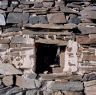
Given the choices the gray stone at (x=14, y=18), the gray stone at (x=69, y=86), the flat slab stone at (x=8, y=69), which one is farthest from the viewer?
the gray stone at (x=14, y=18)

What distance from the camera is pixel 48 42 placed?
6.01 metres

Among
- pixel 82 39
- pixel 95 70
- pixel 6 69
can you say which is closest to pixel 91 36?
pixel 82 39

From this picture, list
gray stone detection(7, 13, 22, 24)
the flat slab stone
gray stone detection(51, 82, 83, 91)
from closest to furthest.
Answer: gray stone detection(51, 82, 83, 91) < the flat slab stone < gray stone detection(7, 13, 22, 24)

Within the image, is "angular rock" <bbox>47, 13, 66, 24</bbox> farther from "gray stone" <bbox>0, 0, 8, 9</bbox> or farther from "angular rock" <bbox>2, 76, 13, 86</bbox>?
"angular rock" <bbox>2, 76, 13, 86</bbox>

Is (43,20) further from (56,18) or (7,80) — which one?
(7,80)

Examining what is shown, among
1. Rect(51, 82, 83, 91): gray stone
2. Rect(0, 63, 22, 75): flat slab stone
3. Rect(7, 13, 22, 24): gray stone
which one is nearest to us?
Rect(51, 82, 83, 91): gray stone

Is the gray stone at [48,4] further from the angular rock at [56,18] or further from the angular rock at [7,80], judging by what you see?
the angular rock at [7,80]

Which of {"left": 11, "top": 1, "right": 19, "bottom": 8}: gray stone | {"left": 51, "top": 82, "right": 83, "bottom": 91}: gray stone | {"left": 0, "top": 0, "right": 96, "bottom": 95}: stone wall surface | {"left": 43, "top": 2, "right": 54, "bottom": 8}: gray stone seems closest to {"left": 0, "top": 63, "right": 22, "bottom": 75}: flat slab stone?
{"left": 0, "top": 0, "right": 96, "bottom": 95}: stone wall surface

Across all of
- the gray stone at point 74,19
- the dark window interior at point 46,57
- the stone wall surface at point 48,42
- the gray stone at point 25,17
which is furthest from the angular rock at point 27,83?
the gray stone at point 74,19

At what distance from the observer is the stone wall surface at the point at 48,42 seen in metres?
5.95

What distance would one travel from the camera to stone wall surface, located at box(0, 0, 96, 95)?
595 cm

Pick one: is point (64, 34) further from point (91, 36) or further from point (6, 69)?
point (6, 69)

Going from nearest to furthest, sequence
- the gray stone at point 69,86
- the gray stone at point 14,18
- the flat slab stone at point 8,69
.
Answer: the gray stone at point 69,86 → the flat slab stone at point 8,69 → the gray stone at point 14,18

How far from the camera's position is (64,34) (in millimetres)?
5984
